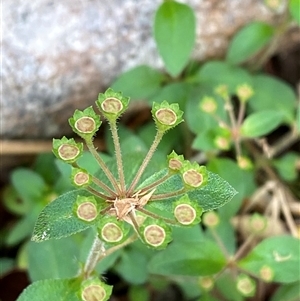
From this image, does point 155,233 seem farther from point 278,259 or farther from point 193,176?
point 278,259

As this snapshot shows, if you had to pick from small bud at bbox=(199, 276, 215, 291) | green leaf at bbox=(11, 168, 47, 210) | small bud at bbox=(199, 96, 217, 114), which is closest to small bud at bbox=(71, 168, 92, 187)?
small bud at bbox=(199, 276, 215, 291)

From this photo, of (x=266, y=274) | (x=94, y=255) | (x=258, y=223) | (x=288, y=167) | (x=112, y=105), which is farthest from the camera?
(x=288, y=167)

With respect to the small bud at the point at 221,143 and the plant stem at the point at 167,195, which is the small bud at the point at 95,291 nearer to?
the plant stem at the point at 167,195

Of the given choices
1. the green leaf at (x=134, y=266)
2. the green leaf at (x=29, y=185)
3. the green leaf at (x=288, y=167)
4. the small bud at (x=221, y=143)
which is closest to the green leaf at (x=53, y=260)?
the green leaf at (x=134, y=266)

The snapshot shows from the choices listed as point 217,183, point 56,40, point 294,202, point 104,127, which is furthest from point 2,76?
point 294,202

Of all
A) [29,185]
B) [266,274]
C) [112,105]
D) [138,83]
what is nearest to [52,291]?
[112,105]

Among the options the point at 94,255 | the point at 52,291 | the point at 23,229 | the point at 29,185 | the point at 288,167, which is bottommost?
the point at 23,229

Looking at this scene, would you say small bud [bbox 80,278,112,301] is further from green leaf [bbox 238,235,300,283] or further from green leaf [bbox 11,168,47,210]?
green leaf [bbox 11,168,47,210]
